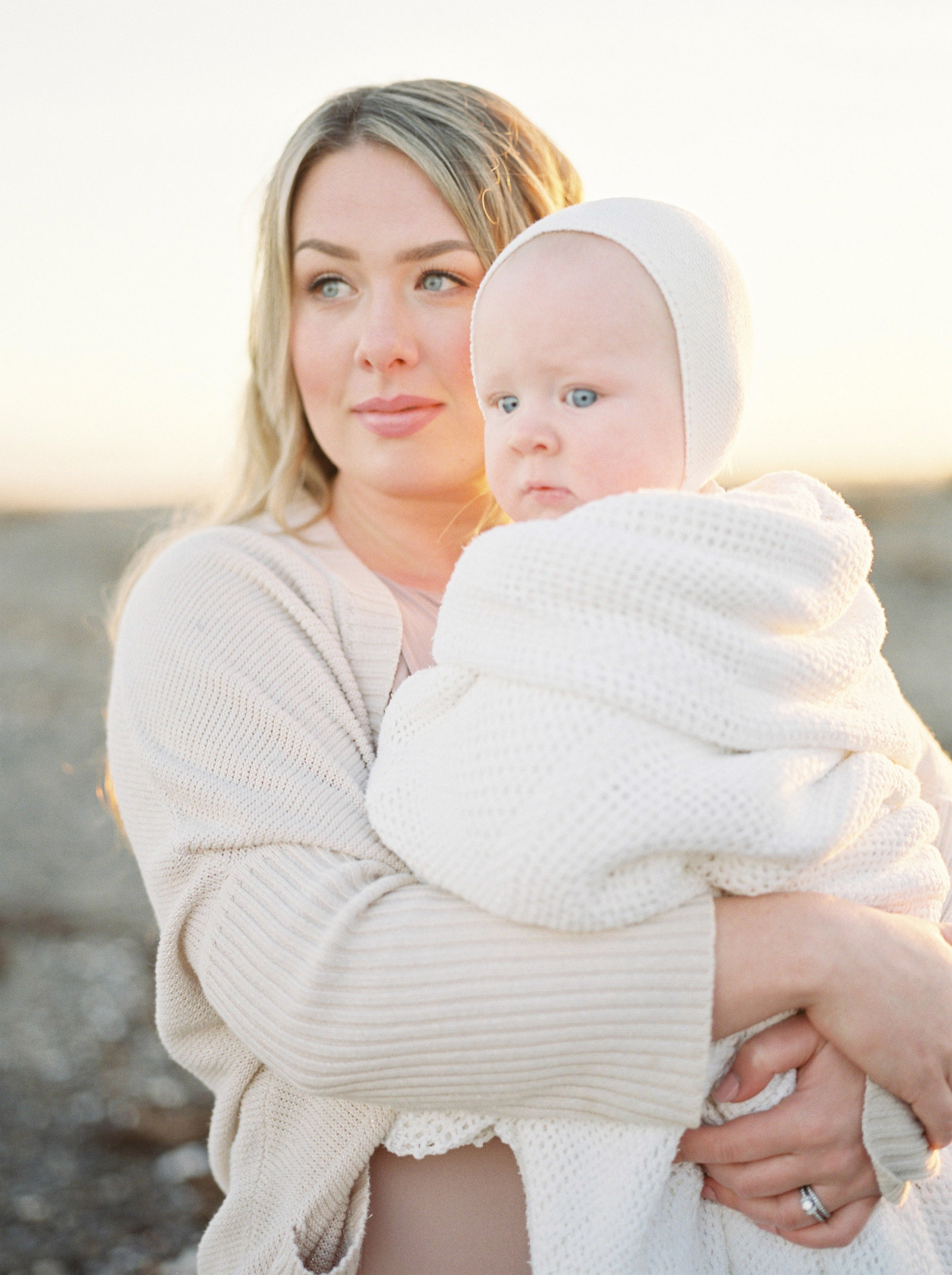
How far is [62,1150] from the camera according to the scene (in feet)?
10.5

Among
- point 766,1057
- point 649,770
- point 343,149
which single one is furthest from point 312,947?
point 343,149

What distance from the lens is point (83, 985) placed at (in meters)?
4.21

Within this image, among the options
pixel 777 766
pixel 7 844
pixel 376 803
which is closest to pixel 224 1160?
pixel 376 803

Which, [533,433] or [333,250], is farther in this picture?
[333,250]

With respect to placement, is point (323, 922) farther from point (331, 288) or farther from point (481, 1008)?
point (331, 288)

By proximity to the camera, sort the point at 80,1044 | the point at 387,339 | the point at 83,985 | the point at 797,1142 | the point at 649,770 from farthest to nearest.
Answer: the point at 83,985
the point at 80,1044
the point at 387,339
the point at 797,1142
the point at 649,770

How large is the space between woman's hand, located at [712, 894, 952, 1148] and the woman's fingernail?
8 centimetres

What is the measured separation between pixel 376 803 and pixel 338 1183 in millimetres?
550

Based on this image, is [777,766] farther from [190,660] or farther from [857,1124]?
[190,660]

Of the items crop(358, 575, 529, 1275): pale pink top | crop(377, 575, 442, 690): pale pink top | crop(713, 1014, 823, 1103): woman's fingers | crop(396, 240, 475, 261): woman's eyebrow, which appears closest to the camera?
crop(713, 1014, 823, 1103): woman's fingers

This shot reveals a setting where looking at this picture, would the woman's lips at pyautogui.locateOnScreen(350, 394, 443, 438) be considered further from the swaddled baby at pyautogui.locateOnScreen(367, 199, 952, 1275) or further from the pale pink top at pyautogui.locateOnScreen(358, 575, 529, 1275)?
the pale pink top at pyautogui.locateOnScreen(358, 575, 529, 1275)

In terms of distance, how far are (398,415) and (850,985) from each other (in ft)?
4.05

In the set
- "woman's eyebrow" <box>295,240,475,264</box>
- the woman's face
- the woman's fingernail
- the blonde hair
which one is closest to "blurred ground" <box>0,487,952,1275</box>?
the blonde hair

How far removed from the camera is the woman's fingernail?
130cm
